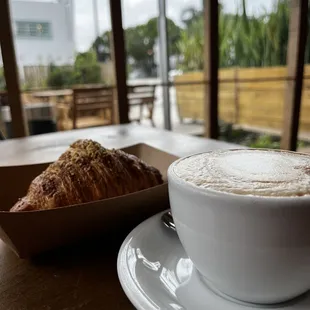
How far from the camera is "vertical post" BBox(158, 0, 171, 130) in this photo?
2.41m

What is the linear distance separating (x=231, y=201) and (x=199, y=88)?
2623 millimetres

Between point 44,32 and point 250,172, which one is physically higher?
point 44,32

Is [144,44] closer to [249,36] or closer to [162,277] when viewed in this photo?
[249,36]

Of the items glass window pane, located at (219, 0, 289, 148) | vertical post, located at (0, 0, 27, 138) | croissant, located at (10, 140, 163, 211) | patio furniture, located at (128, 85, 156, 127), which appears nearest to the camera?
croissant, located at (10, 140, 163, 211)

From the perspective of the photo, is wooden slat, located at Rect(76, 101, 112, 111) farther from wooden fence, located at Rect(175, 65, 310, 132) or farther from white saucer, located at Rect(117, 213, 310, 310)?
white saucer, located at Rect(117, 213, 310, 310)

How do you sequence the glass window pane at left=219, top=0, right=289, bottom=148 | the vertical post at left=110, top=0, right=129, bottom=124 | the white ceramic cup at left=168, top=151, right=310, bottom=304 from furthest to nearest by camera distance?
the glass window pane at left=219, top=0, right=289, bottom=148, the vertical post at left=110, top=0, right=129, bottom=124, the white ceramic cup at left=168, top=151, right=310, bottom=304

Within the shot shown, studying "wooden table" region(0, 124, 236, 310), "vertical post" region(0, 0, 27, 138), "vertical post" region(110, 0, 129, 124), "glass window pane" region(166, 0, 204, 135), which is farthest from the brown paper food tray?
"glass window pane" region(166, 0, 204, 135)

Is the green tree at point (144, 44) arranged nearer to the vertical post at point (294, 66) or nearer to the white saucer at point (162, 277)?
the vertical post at point (294, 66)

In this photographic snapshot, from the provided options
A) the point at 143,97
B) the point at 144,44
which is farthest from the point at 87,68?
the point at 143,97

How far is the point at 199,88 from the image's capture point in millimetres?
2738

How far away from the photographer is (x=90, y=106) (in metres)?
2.77

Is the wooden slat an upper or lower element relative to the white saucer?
lower

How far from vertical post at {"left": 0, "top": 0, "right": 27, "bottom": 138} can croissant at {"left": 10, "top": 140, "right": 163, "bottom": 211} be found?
1301 mm

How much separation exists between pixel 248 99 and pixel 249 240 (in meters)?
2.61
